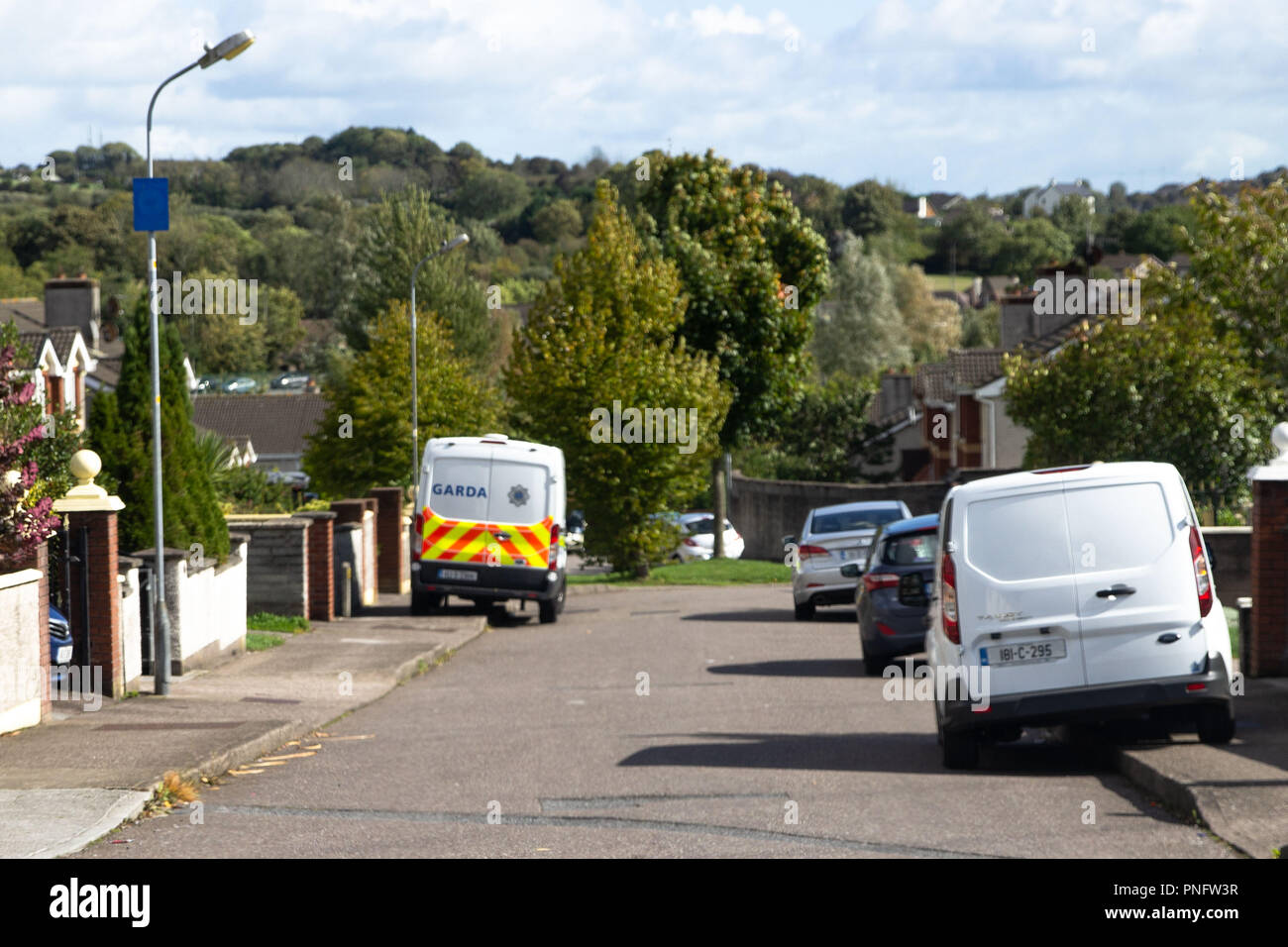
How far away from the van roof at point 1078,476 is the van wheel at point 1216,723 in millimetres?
1444

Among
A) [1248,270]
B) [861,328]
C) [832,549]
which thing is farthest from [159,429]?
[861,328]

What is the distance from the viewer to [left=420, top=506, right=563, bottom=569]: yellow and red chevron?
77.8 ft

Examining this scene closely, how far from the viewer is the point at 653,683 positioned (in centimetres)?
1606

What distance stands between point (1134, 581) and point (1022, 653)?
2.58 feet

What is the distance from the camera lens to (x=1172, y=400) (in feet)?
93.8

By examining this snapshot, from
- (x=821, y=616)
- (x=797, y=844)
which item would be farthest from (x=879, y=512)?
(x=797, y=844)

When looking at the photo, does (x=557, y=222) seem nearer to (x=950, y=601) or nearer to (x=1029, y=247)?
(x=1029, y=247)

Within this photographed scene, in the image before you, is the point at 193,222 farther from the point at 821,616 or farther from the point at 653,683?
the point at 653,683

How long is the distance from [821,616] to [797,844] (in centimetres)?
1778

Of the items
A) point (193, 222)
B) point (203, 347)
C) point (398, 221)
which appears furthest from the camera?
point (193, 222)

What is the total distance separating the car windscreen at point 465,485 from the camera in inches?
934

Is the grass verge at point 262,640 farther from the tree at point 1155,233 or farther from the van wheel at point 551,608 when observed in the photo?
the tree at point 1155,233

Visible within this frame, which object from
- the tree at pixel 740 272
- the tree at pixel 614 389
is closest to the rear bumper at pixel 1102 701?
the tree at pixel 614 389

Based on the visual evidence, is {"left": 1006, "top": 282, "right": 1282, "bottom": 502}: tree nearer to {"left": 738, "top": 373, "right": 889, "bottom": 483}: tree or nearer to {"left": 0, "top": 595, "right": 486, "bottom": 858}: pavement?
{"left": 0, "top": 595, "right": 486, "bottom": 858}: pavement
